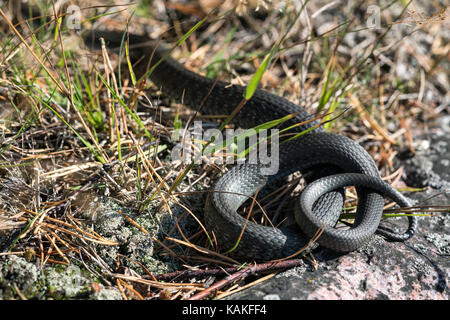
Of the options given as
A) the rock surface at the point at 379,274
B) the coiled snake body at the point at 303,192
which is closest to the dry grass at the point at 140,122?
the coiled snake body at the point at 303,192

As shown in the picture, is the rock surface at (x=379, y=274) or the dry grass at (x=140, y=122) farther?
the dry grass at (x=140, y=122)

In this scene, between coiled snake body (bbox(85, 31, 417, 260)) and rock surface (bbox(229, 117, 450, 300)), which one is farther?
coiled snake body (bbox(85, 31, 417, 260))

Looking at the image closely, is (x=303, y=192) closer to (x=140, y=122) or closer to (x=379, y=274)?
(x=379, y=274)

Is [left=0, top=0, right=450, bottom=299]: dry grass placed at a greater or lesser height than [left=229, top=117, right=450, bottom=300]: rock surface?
greater

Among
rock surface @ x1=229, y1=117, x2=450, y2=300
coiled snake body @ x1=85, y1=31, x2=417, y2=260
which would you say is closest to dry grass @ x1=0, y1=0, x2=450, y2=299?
coiled snake body @ x1=85, y1=31, x2=417, y2=260

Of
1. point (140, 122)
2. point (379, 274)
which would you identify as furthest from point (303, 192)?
point (140, 122)

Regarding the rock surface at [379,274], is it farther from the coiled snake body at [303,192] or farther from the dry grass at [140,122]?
the dry grass at [140,122]

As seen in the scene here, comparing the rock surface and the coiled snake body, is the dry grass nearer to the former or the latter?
the coiled snake body
